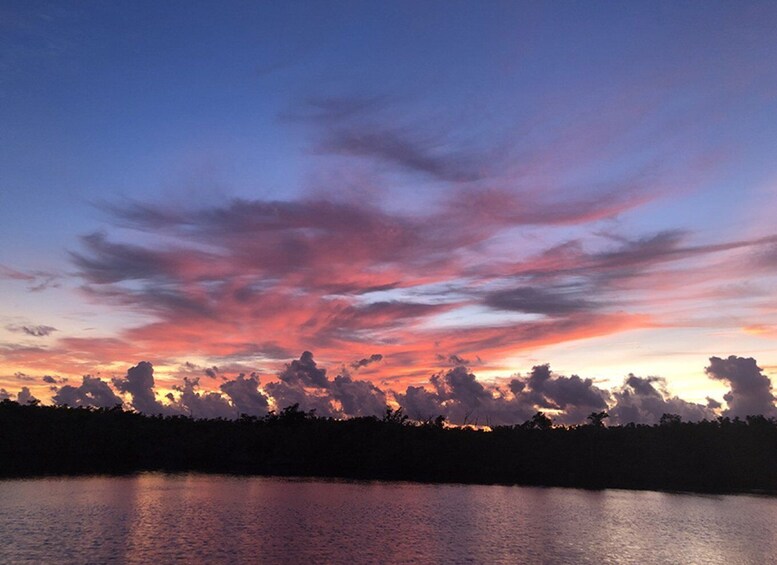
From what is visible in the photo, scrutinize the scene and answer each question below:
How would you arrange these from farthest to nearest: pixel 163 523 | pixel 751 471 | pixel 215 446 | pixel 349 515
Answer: pixel 215 446 → pixel 751 471 → pixel 349 515 → pixel 163 523

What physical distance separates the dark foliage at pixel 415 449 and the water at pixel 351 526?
44.8 meters

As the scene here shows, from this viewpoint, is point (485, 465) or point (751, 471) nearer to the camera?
point (751, 471)

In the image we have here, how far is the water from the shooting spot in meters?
50.3

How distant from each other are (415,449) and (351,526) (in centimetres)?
11170

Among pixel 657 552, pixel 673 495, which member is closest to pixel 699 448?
pixel 673 495

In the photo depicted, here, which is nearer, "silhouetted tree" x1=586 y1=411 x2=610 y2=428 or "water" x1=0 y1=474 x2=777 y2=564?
"water" x1=0 y1=474 x2=777 y2=564

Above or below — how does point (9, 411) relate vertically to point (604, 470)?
above

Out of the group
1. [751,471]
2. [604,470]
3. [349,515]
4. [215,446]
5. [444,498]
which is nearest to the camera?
[349,515]

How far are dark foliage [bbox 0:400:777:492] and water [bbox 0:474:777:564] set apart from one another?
44.8 m

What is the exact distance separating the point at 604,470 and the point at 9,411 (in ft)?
494

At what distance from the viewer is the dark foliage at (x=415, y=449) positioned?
14712 centimetres

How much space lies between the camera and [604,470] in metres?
161

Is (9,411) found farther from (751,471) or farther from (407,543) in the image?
(751,471)

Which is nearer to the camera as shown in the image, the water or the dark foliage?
the water
